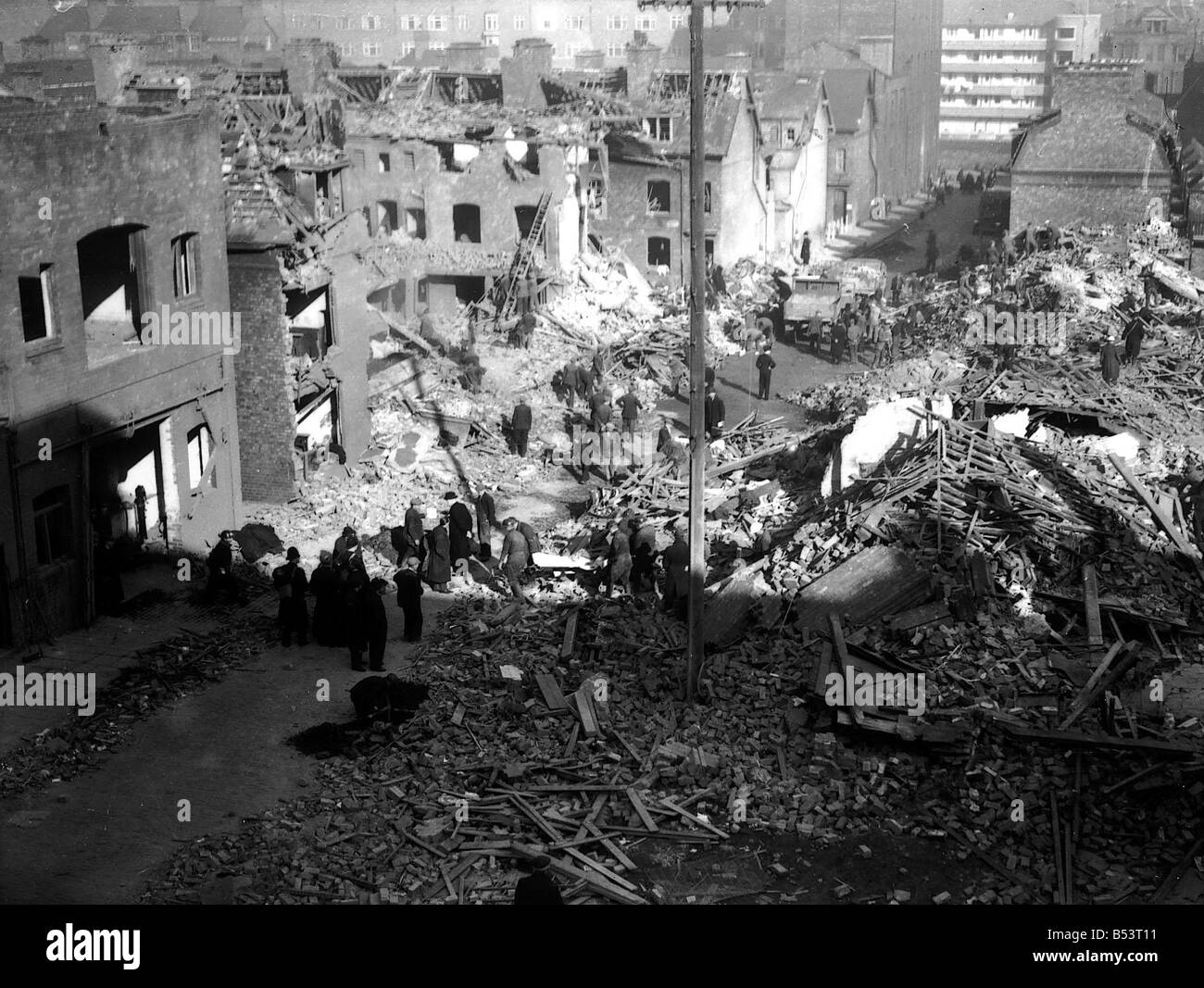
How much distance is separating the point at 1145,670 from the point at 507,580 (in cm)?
1073

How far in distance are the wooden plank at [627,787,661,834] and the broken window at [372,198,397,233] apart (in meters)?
35.4

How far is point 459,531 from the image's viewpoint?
24.0m

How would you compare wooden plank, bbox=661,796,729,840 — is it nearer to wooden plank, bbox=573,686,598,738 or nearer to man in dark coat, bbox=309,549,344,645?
wooden plank, bbox=573,686,598,738

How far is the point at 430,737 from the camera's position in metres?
17.6

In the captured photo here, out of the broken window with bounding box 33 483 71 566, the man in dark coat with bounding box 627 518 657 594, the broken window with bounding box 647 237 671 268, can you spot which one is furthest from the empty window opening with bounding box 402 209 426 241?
the man in dark coat with bounding box 627 518 657 594

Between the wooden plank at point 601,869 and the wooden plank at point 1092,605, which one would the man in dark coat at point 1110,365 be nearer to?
the wooden plank at point 1092,605

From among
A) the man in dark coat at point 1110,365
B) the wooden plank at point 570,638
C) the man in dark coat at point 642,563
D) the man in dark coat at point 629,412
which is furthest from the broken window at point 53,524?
the man in dark coat at point 1110,365

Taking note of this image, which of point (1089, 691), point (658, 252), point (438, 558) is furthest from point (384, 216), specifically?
point (1089, 691)

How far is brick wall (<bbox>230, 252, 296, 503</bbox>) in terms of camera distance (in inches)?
1088

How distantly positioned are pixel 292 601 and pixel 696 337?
8099mm

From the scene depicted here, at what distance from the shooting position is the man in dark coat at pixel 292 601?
21.1 metres

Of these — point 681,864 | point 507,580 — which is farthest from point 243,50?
point 681,864

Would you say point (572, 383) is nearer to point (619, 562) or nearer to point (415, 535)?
point (415, 535)
